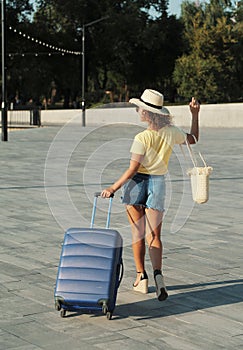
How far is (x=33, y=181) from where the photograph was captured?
47.6 ft

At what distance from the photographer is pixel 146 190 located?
231 inches

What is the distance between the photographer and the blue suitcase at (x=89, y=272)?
5312mm

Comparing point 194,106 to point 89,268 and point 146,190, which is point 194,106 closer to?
point 146,190

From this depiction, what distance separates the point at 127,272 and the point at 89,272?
5.24ft

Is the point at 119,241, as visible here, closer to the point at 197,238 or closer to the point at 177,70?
the point at 197,238

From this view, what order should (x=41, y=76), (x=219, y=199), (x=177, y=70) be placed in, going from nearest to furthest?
(x=219, y=199)
(x=177, y=70)
(x=41, y=76)

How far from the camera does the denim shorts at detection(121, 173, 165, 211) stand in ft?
19.1

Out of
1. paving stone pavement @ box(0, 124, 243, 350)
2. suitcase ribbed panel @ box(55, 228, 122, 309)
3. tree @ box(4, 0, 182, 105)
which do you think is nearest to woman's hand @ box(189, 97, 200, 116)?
suitcase ribbed panel @ box(55, 228, 122, 309)

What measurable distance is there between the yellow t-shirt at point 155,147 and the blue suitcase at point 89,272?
0.63 m

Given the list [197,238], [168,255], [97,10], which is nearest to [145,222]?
[168,255]

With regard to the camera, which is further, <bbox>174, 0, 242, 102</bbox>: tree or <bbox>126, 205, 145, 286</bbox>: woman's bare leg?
<bbox>174, 0, 242, 102</bbox>: tree

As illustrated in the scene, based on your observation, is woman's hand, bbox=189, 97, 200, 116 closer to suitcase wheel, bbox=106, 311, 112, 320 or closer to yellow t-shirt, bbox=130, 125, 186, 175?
yellow t-shirt, bbox=130, 125, 186, 175

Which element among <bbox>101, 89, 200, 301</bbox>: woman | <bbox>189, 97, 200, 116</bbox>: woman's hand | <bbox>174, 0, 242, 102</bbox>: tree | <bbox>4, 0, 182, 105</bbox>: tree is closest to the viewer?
<bbox>101, 89, 200, 301</bbox>: woman

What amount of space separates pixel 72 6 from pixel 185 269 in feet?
213
